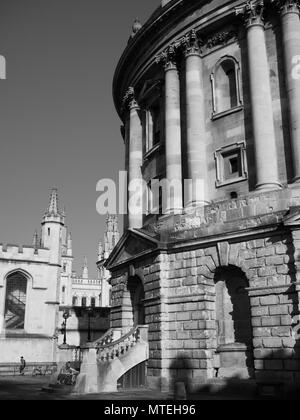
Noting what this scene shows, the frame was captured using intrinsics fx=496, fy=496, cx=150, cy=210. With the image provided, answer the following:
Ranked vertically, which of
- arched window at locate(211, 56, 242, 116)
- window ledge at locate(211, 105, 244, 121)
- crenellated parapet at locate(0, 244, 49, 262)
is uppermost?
arched window at locate(211, 56, 242, 116)

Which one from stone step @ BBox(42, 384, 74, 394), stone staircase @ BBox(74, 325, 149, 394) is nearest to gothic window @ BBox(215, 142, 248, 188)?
stone staircase @ BBox(74, 325, 149, 394)

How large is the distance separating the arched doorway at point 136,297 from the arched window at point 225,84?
10122mm

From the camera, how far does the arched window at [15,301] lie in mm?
47875

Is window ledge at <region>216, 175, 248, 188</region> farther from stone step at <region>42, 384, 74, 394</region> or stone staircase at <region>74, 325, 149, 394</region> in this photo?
stone step at <region>42, 384, 74, 394</region>

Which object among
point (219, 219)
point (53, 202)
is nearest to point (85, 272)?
point (53, 202)

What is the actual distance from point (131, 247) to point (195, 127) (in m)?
7.42

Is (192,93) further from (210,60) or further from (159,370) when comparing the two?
(159,370)

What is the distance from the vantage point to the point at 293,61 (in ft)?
75.4

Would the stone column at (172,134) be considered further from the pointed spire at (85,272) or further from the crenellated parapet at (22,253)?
the pointed spire at (85,272)

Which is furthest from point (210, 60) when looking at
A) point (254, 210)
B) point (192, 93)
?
point (254, 210)

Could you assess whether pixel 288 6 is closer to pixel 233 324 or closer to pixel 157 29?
pixel 157 29

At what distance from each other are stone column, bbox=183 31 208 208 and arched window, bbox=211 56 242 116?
775mm

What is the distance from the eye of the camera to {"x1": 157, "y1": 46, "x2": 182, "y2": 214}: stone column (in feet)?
84.8

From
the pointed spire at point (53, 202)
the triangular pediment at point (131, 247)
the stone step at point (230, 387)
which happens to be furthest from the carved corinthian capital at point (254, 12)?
the pointed spire at point (53, 202)
